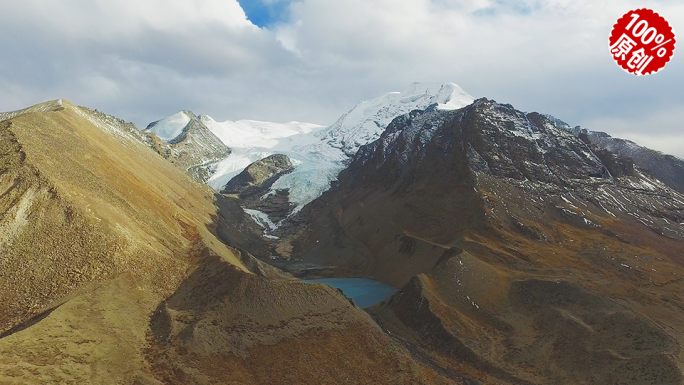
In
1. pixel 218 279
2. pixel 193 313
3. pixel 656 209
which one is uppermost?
pixel 656 209

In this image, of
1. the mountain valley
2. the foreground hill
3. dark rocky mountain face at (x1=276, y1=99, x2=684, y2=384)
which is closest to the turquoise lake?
the mountain valley

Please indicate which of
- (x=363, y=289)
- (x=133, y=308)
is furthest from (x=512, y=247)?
(x=133, y=308)

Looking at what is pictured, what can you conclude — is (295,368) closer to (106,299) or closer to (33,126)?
(106,299)

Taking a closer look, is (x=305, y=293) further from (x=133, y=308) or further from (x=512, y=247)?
(x=512, y=247)

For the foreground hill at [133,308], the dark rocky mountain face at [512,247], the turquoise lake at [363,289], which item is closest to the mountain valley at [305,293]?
the foreground hill at [133,308]

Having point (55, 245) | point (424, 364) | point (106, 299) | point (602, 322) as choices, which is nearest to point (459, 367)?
point (424, 364)

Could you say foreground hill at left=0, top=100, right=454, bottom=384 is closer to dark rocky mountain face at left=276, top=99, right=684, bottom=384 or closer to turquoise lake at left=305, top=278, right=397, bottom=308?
dark rocky mountain face at left=276, top=99, right=684, bottom=384
